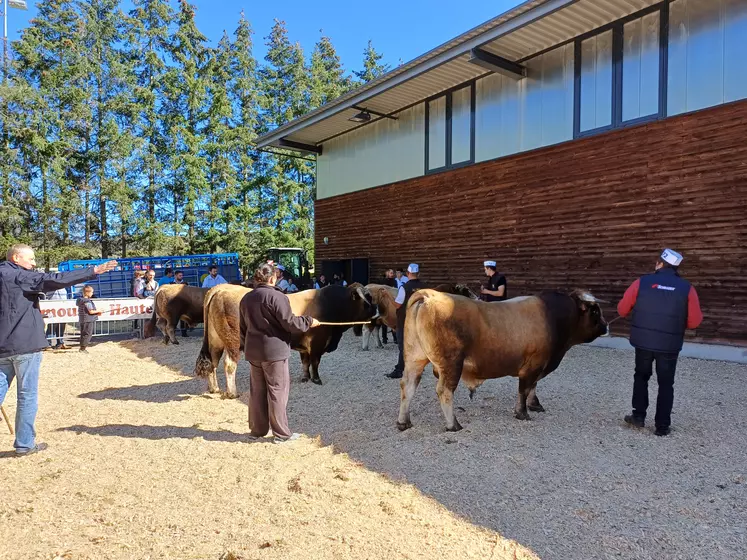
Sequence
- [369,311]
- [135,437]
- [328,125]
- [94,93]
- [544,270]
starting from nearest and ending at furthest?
1. [135,437]
2. [369,311]
3. [544,270]
4. [328,125]
5. [94,93]

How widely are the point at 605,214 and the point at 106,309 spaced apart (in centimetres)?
1230

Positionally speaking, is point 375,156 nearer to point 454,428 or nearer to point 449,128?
point 449,128

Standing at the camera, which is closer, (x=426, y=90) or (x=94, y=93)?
(x=426, y=90)

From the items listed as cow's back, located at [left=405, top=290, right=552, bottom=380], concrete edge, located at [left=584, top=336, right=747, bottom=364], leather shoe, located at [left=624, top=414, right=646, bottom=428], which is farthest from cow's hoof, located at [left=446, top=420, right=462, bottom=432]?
concrete edge, located at [left=584, top=336, right=747, bottom=364]

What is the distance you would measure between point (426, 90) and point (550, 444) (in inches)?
499

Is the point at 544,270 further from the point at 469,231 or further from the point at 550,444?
the point at 550,444

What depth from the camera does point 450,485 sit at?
422cm

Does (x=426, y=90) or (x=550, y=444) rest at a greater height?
(x=426, y=90)

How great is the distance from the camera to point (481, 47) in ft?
40.5

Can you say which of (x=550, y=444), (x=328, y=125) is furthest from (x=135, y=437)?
(x=328, y=125)

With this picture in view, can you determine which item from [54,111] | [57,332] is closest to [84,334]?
[57,332]

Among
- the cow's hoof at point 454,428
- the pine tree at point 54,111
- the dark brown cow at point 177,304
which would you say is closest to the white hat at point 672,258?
the cow's hoof at point 454,428

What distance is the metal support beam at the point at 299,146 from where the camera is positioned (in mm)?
20875

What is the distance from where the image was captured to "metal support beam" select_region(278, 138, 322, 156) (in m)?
20.9
